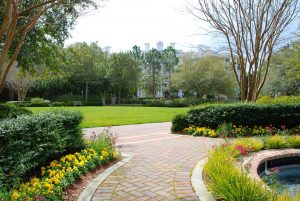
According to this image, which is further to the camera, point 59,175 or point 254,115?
point 254,115

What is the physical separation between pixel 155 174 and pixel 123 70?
1400 inches

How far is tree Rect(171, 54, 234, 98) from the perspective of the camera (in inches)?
1455

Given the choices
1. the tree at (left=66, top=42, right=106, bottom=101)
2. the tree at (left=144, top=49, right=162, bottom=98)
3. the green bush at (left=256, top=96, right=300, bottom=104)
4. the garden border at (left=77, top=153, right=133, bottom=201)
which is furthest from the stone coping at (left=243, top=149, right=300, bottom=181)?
the tree at (left=144, top=49, right=162, bottom=98)

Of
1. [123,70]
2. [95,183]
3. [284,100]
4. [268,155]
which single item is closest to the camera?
[95,183]

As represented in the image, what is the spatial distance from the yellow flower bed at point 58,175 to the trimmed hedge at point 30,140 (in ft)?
0.70

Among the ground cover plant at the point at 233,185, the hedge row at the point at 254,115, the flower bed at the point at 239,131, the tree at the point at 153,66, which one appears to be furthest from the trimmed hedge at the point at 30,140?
the tree at the point at 153,66

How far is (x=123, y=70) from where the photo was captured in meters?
39.5

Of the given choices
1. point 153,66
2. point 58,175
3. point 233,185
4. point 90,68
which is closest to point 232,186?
point 233,185

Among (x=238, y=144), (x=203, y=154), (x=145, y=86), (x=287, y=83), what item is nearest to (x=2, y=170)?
(x=203, y=154)

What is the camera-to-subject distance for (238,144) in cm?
622

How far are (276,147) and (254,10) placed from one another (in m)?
6.21

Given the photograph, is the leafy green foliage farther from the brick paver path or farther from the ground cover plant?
the brick paver path

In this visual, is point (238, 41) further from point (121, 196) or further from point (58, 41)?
point (121, 196)

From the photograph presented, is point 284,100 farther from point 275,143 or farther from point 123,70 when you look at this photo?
point 123,70
